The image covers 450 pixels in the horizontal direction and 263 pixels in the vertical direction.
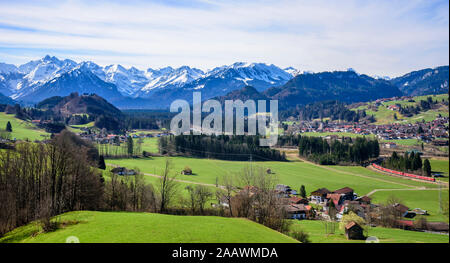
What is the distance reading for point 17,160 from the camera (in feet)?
74.5

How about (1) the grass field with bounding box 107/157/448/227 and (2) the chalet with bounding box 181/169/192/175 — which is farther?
(2) the chalet with bounding box 181/169/192/175

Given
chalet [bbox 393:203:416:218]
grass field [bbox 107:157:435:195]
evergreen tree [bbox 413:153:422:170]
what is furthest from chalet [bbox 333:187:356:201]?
evergreen tree [bbox 413:153:422:170]

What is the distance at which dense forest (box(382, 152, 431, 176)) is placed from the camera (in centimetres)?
4297

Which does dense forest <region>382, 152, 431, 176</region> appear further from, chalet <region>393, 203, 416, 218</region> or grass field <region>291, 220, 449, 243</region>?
grass field <region>291, 220, 449, 243</region>

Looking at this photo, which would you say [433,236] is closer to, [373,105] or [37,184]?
[37,184]

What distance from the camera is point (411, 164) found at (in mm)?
47250

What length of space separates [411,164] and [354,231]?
30243 mm

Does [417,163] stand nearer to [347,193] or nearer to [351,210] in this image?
[347,193]

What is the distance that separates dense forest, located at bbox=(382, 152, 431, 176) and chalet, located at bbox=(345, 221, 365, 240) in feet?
78.2

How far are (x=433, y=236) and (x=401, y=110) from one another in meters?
136

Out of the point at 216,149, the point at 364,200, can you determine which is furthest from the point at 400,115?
the point at 364,200

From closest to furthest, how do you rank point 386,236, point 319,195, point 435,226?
point 386,236 → point 435,226 → point 319,195

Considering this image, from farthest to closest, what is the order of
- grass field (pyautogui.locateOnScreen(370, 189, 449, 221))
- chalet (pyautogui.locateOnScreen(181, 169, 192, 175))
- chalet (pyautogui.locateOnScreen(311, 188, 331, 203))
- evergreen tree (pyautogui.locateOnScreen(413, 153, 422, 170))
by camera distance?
chalet (pyautogui.locateOnScreen(181, 169, 192, 175)), evergreen tree (pyautogui.locateOnScreen(413, 153, 422, 170)), chalet (pyautogui.locateOnScreen(311, 188, 331, 203)), grass field (pyautogui.locateOnScreen(370, 189, 449, 221))
